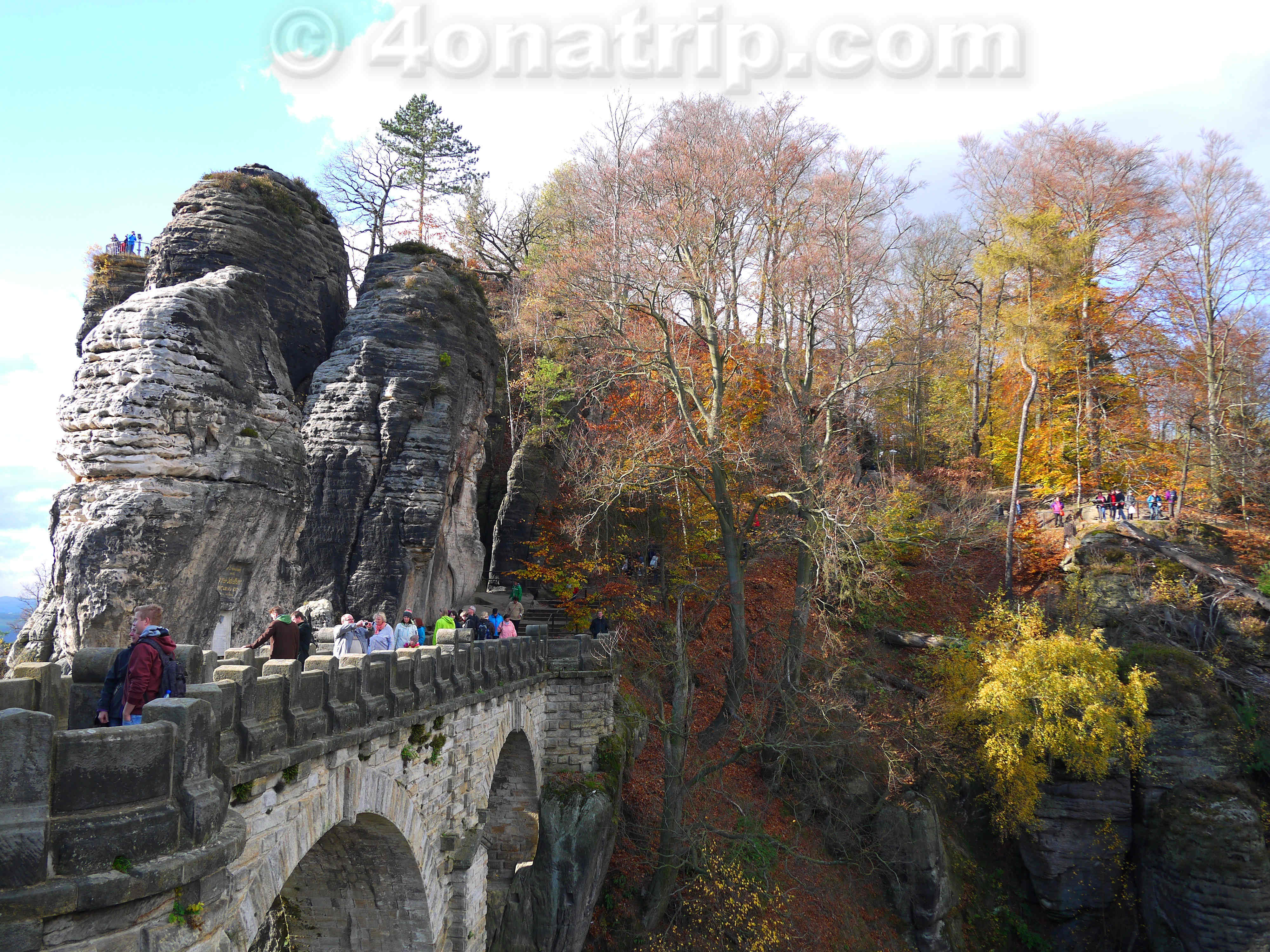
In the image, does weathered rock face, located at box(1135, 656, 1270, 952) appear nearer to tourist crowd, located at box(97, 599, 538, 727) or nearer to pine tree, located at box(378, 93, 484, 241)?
tourist crowd, located at box(97, 599, 538, 727)

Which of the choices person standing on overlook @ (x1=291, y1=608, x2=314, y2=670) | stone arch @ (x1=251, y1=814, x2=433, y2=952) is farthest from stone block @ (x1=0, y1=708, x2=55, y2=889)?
stone arch @ (x1=251, y1=814, x2=433, y2=952)

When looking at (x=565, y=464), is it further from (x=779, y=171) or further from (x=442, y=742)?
(x=442, y=742)

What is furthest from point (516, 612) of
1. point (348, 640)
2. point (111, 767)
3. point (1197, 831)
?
point (1197, 831)

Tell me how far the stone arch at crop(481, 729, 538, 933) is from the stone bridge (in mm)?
660

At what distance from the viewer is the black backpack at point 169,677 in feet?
13.5

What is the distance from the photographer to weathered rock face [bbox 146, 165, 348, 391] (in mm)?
13977

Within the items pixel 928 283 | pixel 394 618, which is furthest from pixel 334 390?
pixel 928 283

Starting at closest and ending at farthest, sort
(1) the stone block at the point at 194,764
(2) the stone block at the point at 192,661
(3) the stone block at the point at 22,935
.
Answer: (3) the stone block at the point at 22,935
(1) the stone block at the point at 194,764
(2) the stone block at the point at 192,661

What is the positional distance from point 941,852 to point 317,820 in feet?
52.9

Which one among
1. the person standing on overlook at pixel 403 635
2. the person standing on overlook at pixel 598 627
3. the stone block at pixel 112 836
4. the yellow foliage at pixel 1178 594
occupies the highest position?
the stone block at pixel 112 836

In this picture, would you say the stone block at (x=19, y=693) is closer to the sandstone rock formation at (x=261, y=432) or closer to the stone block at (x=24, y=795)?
the stone block at (x=24, y=795)

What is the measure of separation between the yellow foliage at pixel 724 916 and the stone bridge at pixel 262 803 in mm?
3761

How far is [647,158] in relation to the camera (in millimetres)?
18031

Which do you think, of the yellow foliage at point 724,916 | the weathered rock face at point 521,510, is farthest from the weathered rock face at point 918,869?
the weathered rock face at point 521,510
